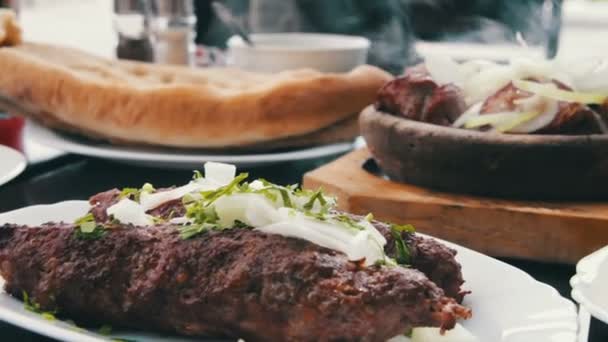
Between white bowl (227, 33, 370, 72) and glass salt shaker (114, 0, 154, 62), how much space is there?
0.38 m

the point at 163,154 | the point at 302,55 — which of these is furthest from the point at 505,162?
the point at 302,55

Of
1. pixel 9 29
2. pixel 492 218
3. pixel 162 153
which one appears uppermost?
pixel 9 29

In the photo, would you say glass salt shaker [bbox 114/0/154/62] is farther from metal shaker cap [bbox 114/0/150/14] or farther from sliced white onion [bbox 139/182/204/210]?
sliced white onion [bbox 139/182/204/210]

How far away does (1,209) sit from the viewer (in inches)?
86.9

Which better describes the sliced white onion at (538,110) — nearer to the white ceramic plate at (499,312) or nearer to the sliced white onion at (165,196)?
the white ceramic plate at (499,312)

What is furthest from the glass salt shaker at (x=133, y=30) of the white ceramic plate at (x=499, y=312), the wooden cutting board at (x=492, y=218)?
the white ceramic plate at (x=499, y=312)

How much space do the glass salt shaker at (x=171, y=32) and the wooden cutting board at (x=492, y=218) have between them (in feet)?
6.28

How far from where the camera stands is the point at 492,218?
2000 millimetres

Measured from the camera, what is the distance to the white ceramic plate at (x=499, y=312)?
124 cm

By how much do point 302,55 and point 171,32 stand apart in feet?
2.61

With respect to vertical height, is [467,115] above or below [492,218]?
above

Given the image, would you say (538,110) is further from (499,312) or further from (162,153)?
(162,153)

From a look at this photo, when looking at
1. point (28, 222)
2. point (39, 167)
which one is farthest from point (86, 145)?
point (28, 222)

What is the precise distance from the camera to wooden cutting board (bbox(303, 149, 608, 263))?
1942mm
